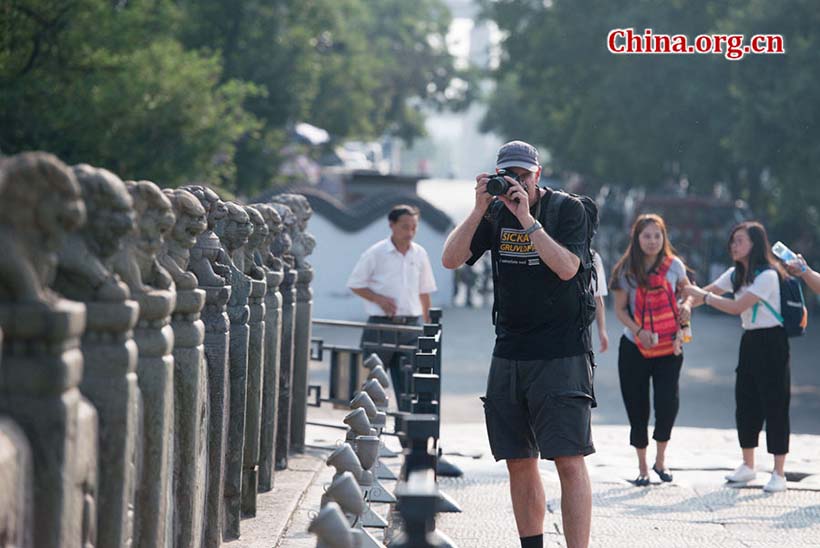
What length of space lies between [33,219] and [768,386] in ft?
22.0

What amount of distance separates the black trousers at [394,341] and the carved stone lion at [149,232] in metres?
5.35

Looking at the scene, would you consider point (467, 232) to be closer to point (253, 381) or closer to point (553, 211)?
point (553, 211)

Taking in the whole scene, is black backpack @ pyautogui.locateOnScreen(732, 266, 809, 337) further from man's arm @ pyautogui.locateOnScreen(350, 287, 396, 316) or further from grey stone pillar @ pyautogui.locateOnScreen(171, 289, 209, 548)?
grey stone pillar @ pyautogui.locateOnScreen(171, 289, 209, 548)

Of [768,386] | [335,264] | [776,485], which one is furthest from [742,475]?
[335,264]

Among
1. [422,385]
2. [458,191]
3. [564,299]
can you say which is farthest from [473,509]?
[458,191]

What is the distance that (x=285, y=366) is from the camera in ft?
30.2

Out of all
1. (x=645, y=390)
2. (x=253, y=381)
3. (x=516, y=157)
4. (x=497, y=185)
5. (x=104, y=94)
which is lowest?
(x=645, y=390)

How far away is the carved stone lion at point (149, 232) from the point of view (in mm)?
4820

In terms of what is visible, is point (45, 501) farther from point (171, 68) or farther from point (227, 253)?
point (171, 68)

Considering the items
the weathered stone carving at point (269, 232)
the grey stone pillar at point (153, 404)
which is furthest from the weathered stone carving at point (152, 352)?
the weathered stone carving at point (269, 232)

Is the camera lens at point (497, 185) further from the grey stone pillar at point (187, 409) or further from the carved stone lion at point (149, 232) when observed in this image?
the carved stone lion at point (149, 232)

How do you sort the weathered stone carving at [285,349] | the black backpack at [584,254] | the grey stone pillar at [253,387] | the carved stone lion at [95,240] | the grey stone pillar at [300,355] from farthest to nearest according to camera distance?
the grey stone pillar at [300,355] → the weathered stone carving at [285,349] → the grey stone pillar at [253,387] → the black backpack at [584,254] → the carved stone lion at [95,240]

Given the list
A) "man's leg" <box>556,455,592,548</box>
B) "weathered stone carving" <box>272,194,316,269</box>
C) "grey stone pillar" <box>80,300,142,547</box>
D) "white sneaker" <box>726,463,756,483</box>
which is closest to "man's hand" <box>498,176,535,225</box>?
"man's leg" <box>556,455,592,548</box>

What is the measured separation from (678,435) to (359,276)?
3.39 m
